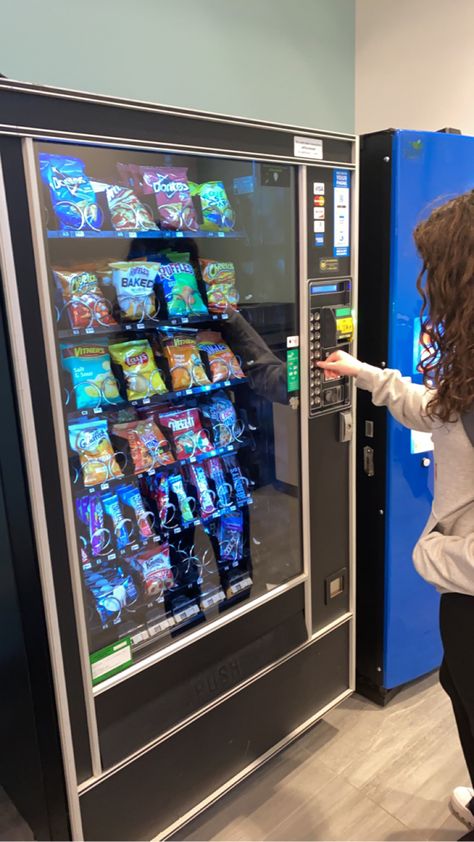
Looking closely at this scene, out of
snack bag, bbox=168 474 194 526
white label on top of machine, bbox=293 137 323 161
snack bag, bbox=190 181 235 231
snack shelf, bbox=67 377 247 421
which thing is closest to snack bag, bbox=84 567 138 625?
snack bag, bbox=168 474 194 526

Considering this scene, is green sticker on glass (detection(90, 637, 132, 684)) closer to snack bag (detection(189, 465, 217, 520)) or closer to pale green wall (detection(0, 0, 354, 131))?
snack bag (detection(189, 465, 217, 520))

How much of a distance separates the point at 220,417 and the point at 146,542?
0.44 m

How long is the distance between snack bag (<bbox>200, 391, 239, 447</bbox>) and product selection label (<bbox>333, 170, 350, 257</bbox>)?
0.57 meters

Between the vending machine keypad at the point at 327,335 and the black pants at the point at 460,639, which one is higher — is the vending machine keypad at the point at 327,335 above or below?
above

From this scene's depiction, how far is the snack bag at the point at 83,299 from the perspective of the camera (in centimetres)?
145

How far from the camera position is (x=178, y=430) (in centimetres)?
180

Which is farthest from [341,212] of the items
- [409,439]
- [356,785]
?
[356,785]

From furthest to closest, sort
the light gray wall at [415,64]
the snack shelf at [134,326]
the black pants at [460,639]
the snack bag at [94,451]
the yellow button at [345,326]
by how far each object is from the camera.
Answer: the light gray wall at [415,64]
the yellow button at [345,326]
the snack bag at [94,451]
the snack shelf at [134,326]
the black pants at [460,639]

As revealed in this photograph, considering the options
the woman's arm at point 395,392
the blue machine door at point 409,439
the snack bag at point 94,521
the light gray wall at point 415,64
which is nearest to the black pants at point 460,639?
the woman's arm at point 395,392

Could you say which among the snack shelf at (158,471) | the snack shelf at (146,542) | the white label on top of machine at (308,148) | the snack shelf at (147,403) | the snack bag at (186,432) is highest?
the white label on top of machine at (308,148)

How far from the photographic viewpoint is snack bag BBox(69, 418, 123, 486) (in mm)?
1528

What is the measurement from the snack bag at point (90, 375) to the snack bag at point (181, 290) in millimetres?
231

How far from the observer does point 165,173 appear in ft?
5.38

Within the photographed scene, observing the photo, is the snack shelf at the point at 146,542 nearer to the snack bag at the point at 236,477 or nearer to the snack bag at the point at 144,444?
the snack bag at the point at 236,477
